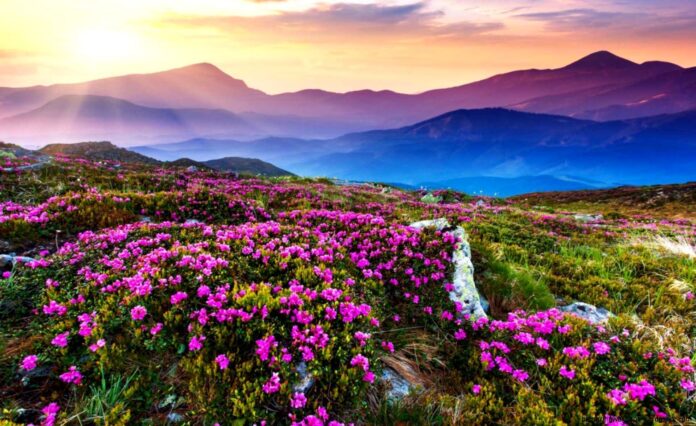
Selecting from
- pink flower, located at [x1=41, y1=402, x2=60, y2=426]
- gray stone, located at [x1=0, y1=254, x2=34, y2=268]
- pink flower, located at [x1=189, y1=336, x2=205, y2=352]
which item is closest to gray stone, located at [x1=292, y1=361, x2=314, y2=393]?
pink flower, located at [x1=189, y1=336, x2=205, y2=352]

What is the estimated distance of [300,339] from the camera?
4039 mm

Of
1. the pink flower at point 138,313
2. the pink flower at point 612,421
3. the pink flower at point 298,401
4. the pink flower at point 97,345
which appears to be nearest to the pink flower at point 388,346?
the pink flower at point 298,401

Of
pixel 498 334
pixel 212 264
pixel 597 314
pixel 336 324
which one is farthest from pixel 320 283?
pixel 597 314

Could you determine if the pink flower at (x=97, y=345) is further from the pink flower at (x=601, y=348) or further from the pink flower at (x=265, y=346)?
the pink flower at (x=601, y=348)

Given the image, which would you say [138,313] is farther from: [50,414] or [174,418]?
[174,418]

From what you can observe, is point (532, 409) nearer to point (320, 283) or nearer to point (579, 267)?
point (320, 283)

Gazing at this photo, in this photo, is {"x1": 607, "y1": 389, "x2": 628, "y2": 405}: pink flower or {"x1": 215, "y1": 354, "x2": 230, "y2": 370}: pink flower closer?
{"x1": 215, "y1": 354, "x2": 230, "y2": 370}: pink flower

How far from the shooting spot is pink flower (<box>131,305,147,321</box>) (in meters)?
4.22

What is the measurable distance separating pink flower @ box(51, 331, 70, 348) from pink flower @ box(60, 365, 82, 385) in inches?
14.3

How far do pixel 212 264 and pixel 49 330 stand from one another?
2.05 m

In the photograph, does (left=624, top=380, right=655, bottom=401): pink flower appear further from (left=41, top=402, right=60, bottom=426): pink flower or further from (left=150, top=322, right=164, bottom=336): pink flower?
(left=41, top=402, right=60, bottom=426): pink flower

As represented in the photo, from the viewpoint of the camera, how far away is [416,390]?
4.38 m

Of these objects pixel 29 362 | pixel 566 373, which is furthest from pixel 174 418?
pixel 566 373

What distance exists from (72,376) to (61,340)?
0.53 meters
